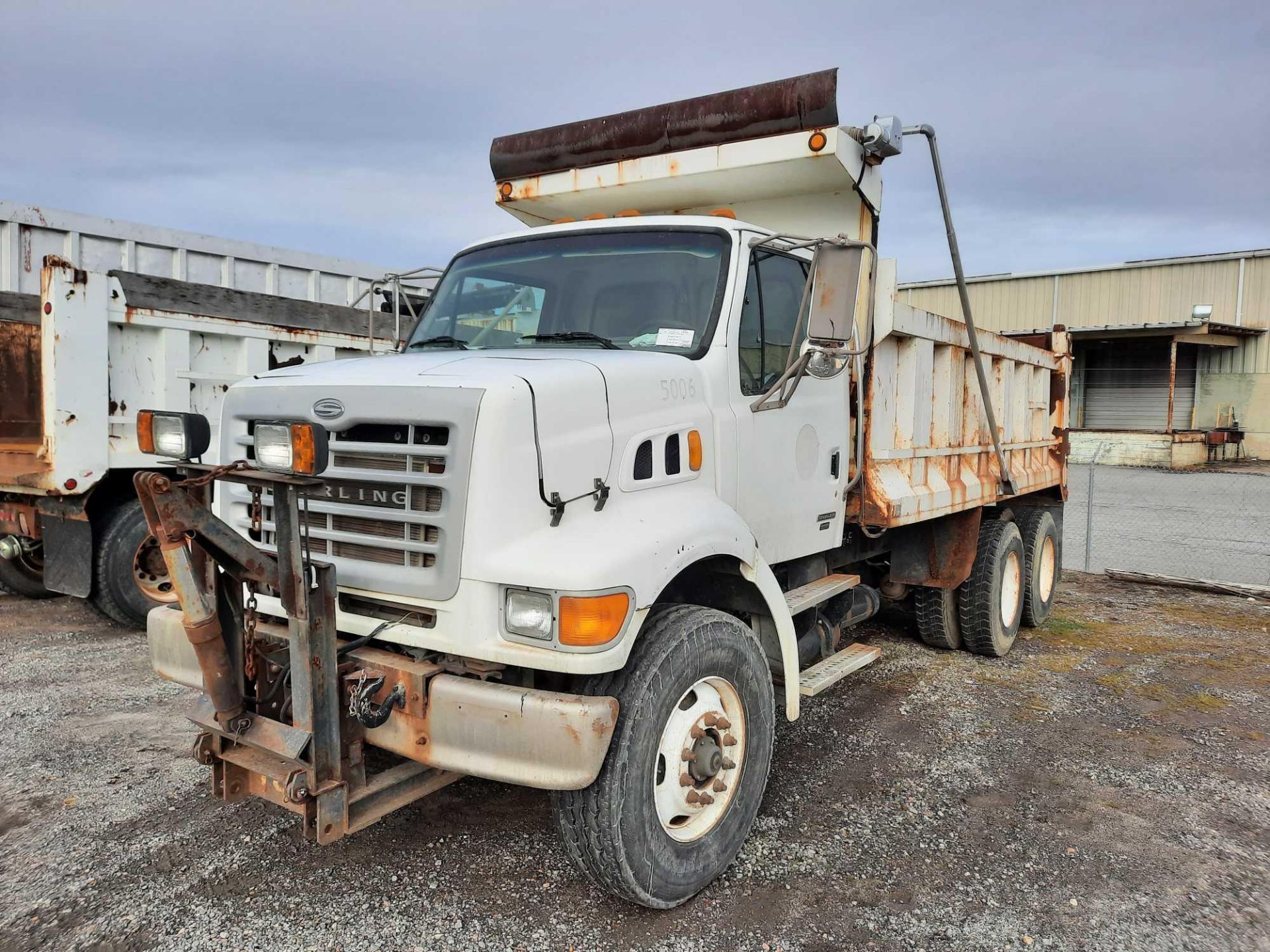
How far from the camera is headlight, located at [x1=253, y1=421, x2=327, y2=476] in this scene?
8.43 feet

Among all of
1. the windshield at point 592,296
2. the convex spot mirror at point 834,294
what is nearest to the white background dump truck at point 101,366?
the windshield at point 592,296

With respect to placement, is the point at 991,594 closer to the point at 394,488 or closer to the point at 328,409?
the point at 394,488

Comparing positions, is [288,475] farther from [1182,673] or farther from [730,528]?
[1182,673]

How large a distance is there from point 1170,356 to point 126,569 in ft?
92.1

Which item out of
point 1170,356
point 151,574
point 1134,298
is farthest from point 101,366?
point 1134,298

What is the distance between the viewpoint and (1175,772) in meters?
4.58

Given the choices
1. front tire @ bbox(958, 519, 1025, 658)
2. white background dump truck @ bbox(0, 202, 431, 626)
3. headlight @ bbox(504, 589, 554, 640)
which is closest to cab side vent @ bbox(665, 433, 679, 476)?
headlight @ bbox(504, 589, 554, 640)

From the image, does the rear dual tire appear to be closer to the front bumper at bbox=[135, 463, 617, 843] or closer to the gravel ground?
the gravel ground

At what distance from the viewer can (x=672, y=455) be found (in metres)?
3.42

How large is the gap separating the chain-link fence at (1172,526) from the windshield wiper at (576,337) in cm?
793

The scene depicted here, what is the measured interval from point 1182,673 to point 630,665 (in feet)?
16.9

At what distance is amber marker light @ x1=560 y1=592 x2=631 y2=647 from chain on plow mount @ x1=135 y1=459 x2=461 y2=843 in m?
0.52

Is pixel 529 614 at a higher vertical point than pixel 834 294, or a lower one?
lower

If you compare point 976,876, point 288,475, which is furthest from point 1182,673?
point 288,475
